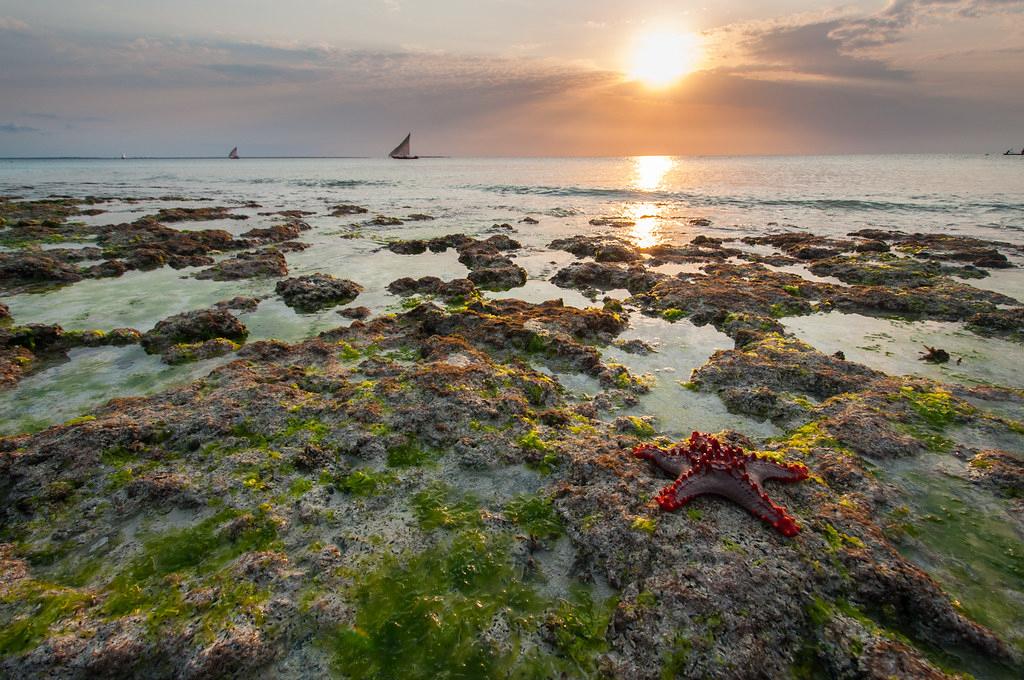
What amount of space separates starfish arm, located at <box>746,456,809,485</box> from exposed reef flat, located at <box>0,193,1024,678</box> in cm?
17

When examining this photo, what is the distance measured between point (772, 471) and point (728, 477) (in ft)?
2.70

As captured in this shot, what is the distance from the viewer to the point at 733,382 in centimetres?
877

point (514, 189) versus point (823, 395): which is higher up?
point (514, 189)

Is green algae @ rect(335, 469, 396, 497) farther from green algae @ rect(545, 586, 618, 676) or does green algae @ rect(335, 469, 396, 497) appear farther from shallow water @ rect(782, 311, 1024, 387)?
shallow water @ rect(782, 311, 1024, 387)

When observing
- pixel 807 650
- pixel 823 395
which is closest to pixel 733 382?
pixel 823 395

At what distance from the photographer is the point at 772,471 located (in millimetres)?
5609

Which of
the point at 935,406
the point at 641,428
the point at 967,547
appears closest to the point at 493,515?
the point at 641,428

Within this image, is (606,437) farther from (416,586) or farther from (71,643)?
(71,643)

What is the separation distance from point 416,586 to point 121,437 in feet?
16.5

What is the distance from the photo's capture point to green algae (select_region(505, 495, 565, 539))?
211 inches

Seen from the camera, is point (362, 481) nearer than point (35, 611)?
No

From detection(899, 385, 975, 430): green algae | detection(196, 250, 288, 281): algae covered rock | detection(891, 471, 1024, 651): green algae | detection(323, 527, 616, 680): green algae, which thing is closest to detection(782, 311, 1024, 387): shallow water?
detection(899, 385, 975, 430): green algae

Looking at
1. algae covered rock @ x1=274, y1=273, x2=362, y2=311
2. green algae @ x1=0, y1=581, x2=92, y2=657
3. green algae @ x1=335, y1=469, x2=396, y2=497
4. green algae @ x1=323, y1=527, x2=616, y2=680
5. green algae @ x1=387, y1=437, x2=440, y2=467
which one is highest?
algae covered rock @ x1=274, y1=273, x2=362, y2=311

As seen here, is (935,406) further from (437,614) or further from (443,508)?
(437,614)
